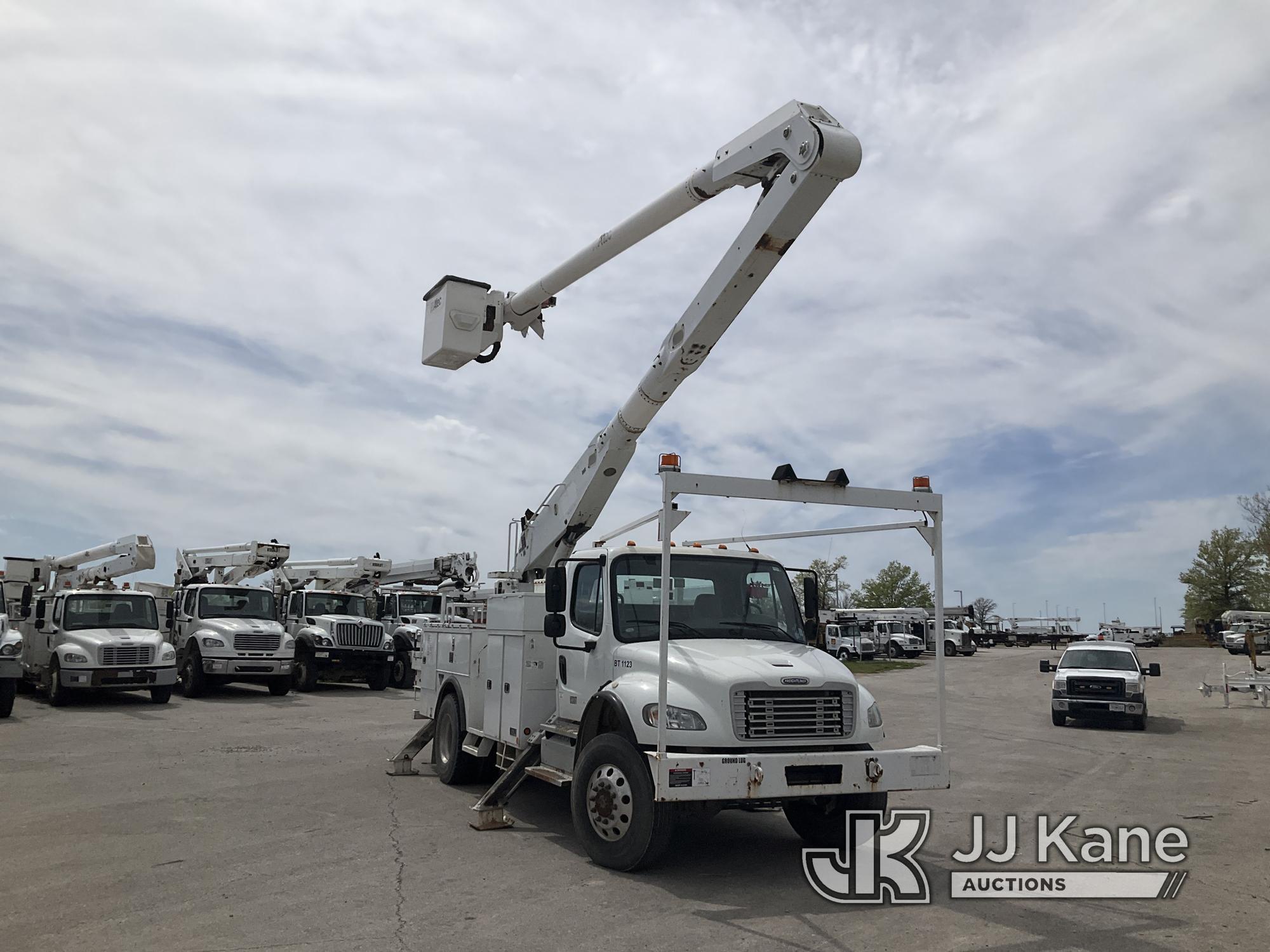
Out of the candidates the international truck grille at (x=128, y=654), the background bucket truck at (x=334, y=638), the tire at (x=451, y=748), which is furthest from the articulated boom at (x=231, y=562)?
the tire at (x=451, y=748)

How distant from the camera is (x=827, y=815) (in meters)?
7.38

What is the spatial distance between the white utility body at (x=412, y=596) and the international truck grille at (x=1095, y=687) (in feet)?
47.7

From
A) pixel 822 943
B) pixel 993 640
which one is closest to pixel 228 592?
pixel 822 943

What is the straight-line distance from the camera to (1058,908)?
19.6 feet

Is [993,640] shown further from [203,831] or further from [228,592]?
[203,831]

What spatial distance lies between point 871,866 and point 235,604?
17985mm

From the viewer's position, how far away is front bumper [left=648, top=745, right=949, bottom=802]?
19.8 ft

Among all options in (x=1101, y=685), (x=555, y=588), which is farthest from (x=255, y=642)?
(x=1101, y=685)

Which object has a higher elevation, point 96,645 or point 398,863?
point 96,645

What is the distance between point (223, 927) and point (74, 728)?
1111 cm

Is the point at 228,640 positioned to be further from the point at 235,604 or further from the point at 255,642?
the point at 235,604

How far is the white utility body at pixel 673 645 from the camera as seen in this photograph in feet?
21.0

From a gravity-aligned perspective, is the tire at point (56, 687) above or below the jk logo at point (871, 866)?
above

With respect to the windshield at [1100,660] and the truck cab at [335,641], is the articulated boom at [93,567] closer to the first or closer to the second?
the truck cab at [335,641]
